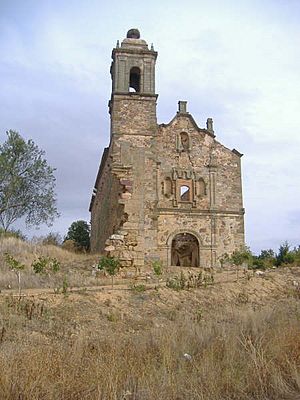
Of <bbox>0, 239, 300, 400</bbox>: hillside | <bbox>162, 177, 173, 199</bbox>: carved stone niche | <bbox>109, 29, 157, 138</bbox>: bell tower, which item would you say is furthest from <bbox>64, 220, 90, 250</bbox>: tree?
<bbox>0, 239, 300, 400</bbox>: hillside

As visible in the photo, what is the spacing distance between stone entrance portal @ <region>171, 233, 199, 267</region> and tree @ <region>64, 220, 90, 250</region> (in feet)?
35.1

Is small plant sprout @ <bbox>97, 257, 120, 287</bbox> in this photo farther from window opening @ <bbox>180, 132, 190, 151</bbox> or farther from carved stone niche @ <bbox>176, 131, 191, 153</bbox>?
window opening @ <bbox>180, 132, 190, 151</bbox>

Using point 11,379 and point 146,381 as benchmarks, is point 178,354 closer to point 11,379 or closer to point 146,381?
point 146,381

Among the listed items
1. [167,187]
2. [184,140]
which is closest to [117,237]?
[167,187]

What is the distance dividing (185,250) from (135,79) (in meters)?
11.7

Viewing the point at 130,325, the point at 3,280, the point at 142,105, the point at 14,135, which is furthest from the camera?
the point at 14,135

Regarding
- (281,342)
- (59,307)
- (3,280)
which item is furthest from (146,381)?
(3,280)

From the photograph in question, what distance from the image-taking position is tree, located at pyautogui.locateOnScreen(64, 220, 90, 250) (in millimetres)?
38922

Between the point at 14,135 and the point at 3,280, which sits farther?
the point at 14,135

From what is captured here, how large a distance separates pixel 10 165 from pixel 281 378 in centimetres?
2661

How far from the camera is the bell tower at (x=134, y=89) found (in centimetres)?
2741

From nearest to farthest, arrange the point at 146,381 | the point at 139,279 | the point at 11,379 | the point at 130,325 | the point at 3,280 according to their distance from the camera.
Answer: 1. the point at 11,379
2. the point at 146,381
3. the point at 130,325
4. the point at 3,280
5. the point at 139,279

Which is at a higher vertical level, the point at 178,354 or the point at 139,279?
the point at 139,279

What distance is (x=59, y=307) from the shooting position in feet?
31.3
